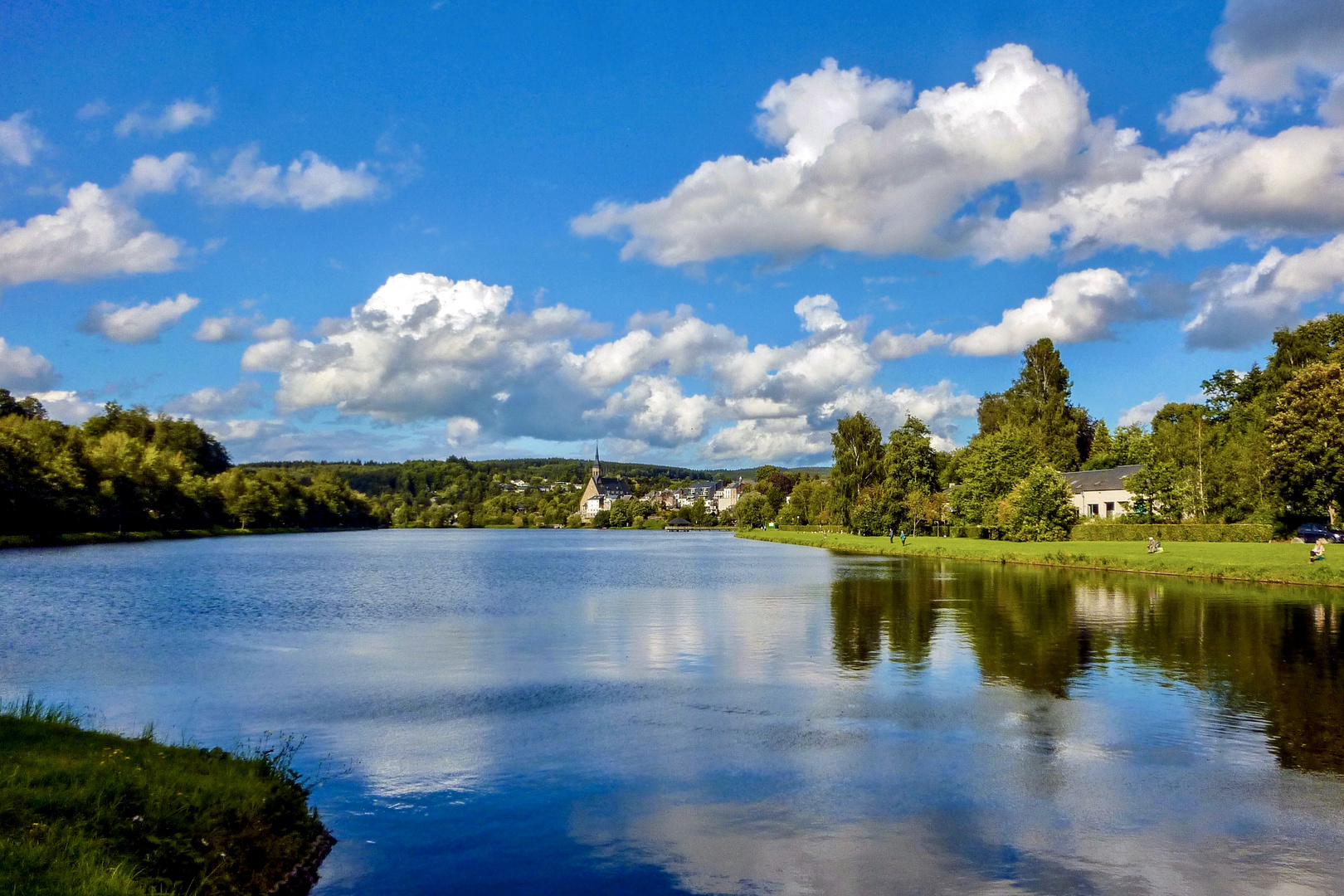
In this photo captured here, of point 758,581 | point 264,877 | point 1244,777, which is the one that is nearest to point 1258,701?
point 1244,777

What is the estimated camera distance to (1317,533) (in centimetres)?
5962

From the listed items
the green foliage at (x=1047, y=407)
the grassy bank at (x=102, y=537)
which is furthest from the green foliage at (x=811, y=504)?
the grassy bank at (x=102, y=537)

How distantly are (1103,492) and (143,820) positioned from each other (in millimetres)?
91011

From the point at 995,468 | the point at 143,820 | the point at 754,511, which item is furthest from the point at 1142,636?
the point at 754,511

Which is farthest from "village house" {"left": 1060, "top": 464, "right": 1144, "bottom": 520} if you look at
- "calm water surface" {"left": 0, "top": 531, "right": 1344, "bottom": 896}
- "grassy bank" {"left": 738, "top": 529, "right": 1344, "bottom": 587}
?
"calm water surface" {"left": 0, "top": 531, "right": 1344, "bottom": 896}

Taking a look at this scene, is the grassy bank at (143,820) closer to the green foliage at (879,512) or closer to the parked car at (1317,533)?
the parked car at (1317,533)

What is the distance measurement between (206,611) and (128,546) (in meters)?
65.1

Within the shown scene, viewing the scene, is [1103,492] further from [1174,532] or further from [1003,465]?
[1174,532]

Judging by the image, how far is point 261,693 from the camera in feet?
61.7

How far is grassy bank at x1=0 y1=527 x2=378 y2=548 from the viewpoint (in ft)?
278

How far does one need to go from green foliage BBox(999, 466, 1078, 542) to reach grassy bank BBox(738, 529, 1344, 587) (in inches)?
63.3

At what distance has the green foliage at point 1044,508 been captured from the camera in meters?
67.9

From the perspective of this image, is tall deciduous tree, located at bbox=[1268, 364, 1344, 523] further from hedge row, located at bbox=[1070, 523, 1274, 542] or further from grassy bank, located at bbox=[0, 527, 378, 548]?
grassy bank, located at bbox=[0, 527, 378, 548]

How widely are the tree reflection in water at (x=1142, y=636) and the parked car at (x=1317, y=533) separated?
66.5 ft
